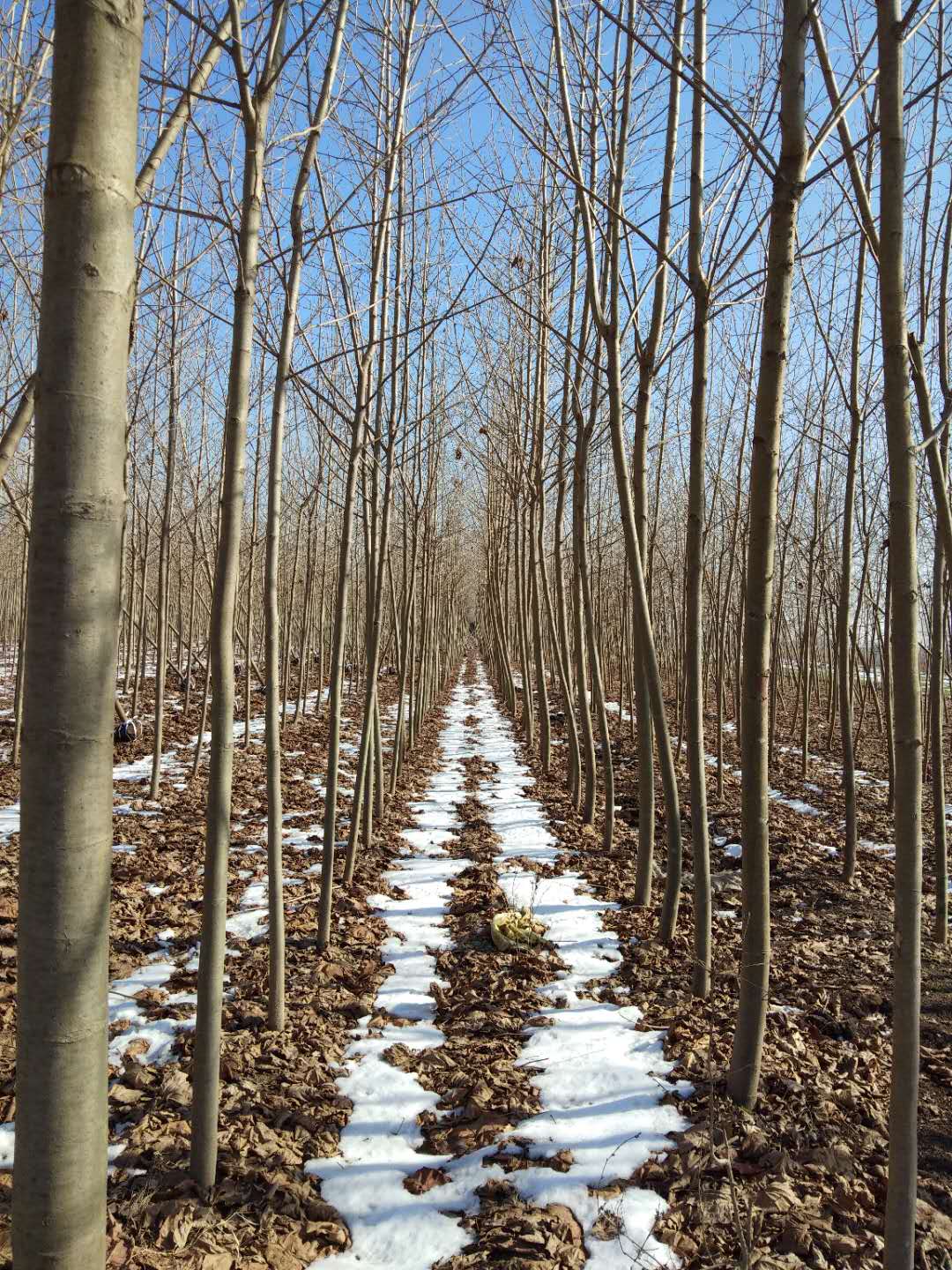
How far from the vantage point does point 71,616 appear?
1.00 m

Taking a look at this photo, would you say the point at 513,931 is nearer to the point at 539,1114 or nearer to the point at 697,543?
the point at 539,1114

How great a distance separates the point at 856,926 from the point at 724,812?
2463 millimetres

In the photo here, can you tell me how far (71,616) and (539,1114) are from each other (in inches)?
90.0

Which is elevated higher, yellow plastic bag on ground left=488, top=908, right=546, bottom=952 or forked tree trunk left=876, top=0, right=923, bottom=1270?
forked tree trunk left=876, top=0, right=923, bottom=1270

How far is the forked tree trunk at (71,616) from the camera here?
3.22ft

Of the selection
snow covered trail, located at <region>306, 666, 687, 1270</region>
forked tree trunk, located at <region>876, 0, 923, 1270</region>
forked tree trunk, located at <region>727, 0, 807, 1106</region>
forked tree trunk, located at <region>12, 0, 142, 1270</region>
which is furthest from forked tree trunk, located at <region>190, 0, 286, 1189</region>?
forked tree trunk, located at <region>876, 0, 923, 1270</region>

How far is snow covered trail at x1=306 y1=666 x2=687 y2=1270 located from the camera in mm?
1984

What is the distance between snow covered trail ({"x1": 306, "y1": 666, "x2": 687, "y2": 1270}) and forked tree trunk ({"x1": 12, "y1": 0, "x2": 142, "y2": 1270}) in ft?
4.24

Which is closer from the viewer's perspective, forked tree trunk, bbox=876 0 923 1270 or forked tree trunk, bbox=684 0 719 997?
forked tree trunk, bbox=876 0 923 1270

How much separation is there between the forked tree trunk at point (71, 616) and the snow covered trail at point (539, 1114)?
1294mm

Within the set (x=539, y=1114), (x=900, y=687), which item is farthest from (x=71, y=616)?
(x=539, y=1114)

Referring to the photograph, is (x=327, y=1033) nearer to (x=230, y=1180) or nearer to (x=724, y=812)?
(x=230, y=1180)

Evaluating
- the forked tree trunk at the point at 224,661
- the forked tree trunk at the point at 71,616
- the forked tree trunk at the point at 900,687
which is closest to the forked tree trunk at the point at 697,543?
the forked tree trunk at the point at 900,687

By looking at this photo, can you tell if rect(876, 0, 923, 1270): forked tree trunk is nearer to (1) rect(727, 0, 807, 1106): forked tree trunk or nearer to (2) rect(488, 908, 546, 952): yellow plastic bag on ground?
(1) rect(727, 0, 807, 1106): forked tree trunk
